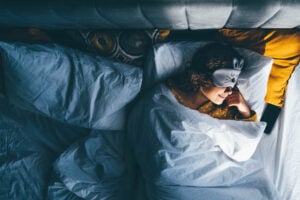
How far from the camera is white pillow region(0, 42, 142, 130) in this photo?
107 cm

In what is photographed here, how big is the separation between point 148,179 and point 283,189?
55 cm

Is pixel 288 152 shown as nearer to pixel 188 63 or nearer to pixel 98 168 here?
pixel 188 63

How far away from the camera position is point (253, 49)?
109cm

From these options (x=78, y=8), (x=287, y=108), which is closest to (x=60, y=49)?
(x=78, y=8)

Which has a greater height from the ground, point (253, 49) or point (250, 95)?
point (253, 49)

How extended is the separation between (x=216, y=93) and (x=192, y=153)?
23cm

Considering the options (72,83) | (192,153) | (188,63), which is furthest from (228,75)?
(72,83)

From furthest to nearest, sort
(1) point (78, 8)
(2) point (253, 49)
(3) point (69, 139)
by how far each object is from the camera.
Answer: (3) point (69, 139)
(2) point (253, 49)
(1) point (78, 8)

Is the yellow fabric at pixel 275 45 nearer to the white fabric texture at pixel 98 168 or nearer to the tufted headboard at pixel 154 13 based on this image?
the tufted headboard at pixel 154 13

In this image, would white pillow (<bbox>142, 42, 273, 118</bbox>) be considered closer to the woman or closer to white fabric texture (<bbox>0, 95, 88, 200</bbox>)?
the woman

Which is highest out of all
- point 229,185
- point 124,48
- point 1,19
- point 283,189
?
point 1,19

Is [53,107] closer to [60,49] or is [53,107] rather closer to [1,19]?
[60,49]

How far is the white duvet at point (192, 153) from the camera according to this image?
975 mm

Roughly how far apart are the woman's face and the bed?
7 centimetres
